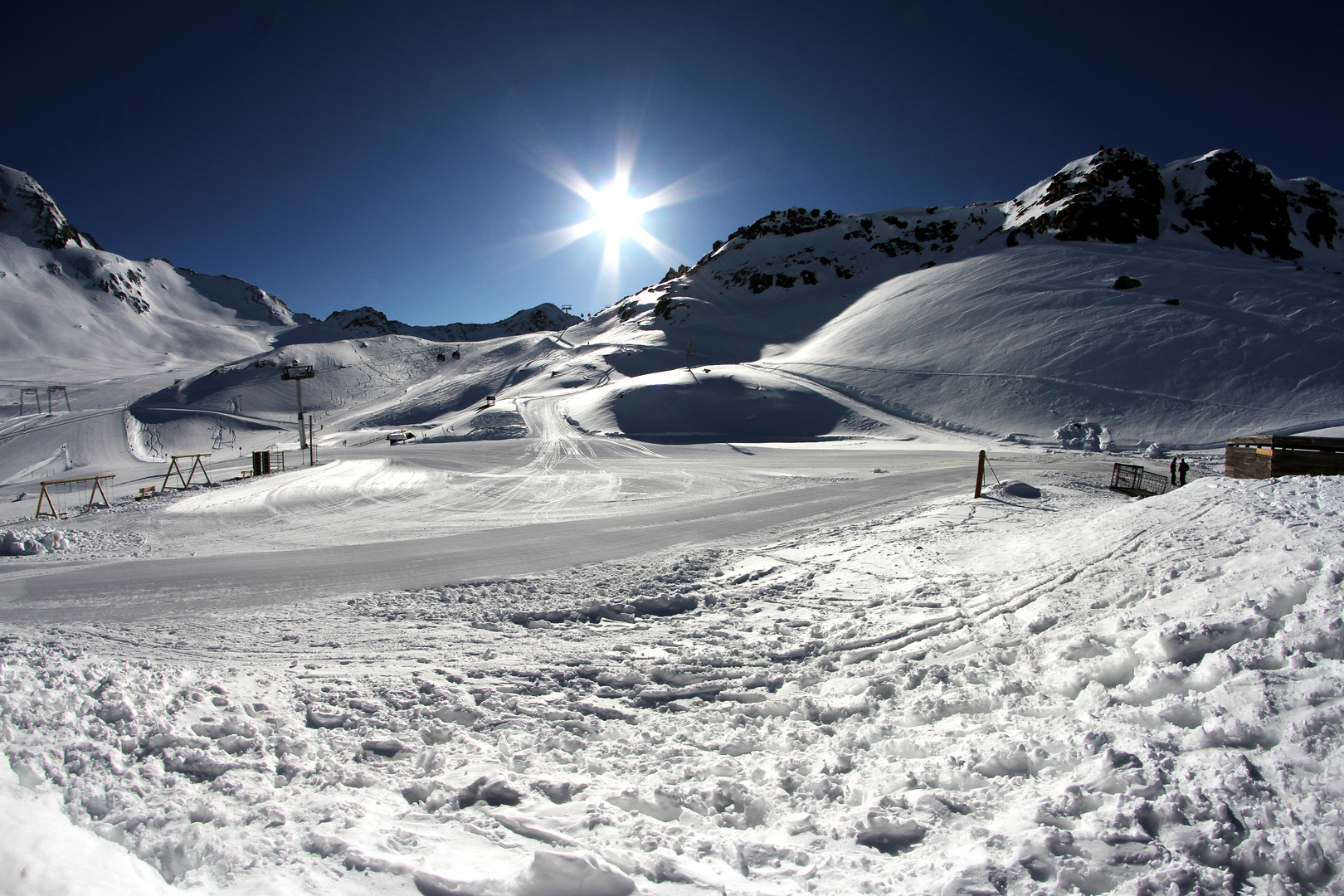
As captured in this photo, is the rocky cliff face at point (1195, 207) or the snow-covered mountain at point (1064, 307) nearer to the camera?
the snow-covered mountain at point (1064, 307)

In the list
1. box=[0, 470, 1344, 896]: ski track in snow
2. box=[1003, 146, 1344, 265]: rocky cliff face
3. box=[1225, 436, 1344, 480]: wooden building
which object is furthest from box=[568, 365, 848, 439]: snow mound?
box=[1003, 146, 1344, 265]: rocky cliff face

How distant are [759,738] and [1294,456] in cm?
1326

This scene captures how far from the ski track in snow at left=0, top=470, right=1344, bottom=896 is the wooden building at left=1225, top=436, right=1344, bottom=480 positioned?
21.9 feet

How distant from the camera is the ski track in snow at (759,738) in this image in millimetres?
2838

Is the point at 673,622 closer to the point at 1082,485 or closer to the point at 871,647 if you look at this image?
the point at 871,647

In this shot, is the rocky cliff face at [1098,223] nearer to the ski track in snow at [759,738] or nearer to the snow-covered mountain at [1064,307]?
the snow-covered mountain at [1064,307]

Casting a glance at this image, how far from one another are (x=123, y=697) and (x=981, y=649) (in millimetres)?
7072

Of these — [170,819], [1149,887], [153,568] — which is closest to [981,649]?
[1149,887]

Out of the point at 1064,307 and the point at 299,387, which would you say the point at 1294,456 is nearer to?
the point at 1064,307

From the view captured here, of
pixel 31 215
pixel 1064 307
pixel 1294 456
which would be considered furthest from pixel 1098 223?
pixel 31 215

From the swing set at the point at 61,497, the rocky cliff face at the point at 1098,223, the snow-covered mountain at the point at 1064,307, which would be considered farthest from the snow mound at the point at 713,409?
the rocky cliff face at the point at 1098,223

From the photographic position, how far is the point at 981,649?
17.2ft

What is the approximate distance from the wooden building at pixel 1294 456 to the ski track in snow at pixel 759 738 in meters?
6.67

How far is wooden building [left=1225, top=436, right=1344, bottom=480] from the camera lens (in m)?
10.4
